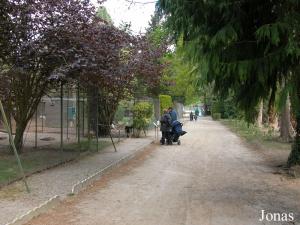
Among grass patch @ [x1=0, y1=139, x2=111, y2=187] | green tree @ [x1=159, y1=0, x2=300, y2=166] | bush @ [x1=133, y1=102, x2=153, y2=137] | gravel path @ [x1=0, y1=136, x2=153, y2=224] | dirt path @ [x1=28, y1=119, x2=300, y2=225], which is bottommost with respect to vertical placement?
dirt path @ [x1=28, y1=119, x2=300, y2=225]

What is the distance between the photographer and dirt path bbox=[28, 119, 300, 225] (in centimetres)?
894

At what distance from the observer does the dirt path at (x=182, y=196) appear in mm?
8938

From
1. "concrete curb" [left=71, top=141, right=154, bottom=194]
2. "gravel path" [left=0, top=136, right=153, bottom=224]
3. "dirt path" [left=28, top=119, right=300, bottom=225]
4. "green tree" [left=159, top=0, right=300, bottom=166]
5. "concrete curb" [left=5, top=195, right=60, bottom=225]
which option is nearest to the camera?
"green tree" [left=159, top=0, right=300, bottom=166]

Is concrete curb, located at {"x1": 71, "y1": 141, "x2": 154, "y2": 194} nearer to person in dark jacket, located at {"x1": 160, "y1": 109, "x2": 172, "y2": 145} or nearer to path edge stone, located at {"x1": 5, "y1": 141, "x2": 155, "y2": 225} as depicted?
path edge stone, located at {"x1": 5, "y1": 141, "x2": 155, "y2": 225}

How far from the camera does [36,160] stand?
1598 cm

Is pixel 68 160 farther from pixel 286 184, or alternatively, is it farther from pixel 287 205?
pixel 287 205

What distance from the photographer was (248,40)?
8.70 m

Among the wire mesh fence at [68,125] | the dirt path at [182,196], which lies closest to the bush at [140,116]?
the wire mesh fence at [68,125]

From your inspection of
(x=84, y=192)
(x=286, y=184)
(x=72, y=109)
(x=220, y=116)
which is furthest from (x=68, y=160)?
(x=220, y=116)

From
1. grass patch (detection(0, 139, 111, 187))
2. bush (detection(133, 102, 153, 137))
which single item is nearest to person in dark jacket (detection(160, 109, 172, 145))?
bush (detection(133, 102, 153, 137))

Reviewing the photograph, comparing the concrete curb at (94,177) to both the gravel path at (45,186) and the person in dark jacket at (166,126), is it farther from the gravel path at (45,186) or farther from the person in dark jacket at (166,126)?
the person in dark jacket at (166,126)

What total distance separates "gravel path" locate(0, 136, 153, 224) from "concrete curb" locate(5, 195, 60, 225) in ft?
0.41

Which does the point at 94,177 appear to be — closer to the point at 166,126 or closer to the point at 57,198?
the point at 57,198

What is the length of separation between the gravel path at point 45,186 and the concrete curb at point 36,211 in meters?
0.12
